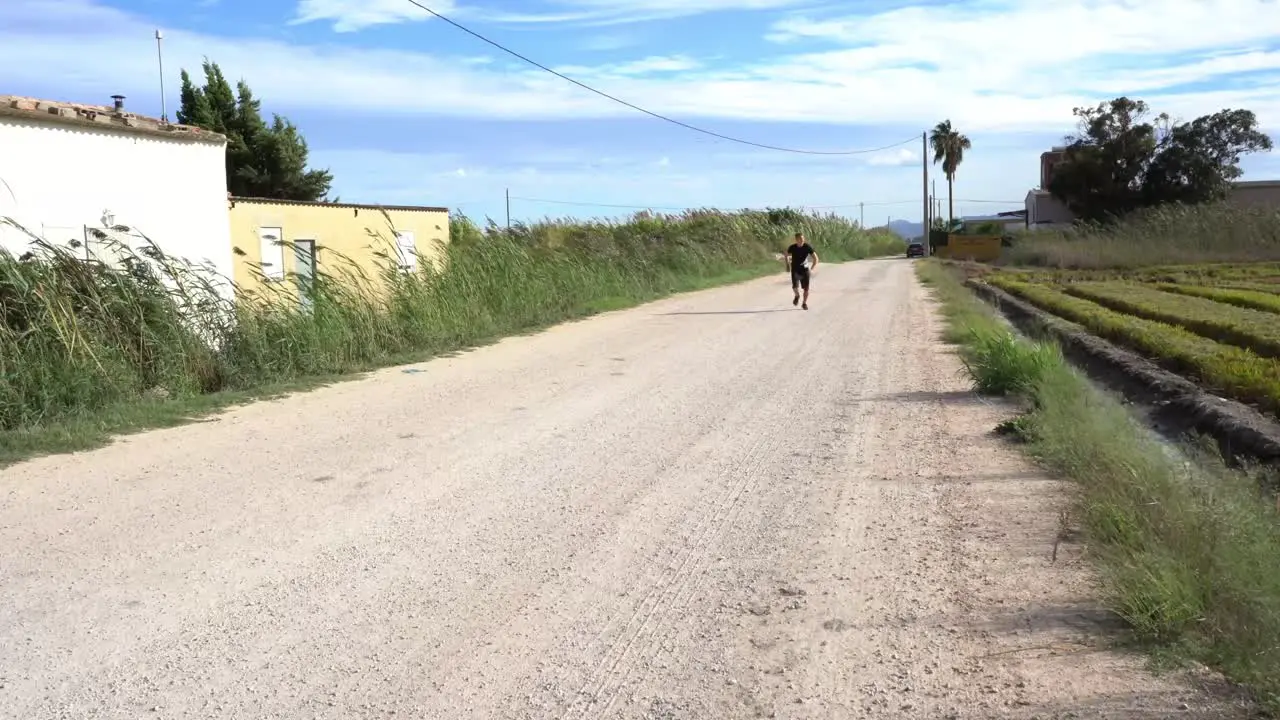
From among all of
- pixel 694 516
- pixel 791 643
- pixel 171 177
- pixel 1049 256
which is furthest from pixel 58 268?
pixel 1049 256

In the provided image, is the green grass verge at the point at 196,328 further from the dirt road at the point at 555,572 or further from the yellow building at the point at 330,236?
the dirt road at the point at 555,572

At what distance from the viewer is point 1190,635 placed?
4.48 metres

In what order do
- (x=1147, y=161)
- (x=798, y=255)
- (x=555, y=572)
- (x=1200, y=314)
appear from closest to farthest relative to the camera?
1. (x=555, y=572)
2. (x=1200, y=314)
3. (x=798, y=255)
4. (x=1147, y=161)

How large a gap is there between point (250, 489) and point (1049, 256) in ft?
144

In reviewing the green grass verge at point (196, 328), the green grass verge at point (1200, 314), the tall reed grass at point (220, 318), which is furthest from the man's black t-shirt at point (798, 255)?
the green grass verge at point (1200, 314)

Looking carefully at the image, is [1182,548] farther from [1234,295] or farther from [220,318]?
[1234,295]

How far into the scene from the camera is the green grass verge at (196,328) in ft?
31.4

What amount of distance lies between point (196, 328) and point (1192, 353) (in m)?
11.6

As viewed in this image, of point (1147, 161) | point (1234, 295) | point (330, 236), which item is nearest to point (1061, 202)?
point (1147, 161)

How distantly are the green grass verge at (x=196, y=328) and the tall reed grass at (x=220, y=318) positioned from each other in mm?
17

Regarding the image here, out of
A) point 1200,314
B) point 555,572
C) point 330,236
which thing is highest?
point 330,236

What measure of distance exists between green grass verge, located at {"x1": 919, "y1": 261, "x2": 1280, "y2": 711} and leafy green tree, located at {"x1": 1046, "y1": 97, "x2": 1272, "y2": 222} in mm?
50308

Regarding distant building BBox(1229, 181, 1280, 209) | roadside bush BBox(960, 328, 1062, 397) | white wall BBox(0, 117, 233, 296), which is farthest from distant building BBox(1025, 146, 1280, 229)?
white wall BBox(0, 117, 233, 296)

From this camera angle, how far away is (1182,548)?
204 inches
